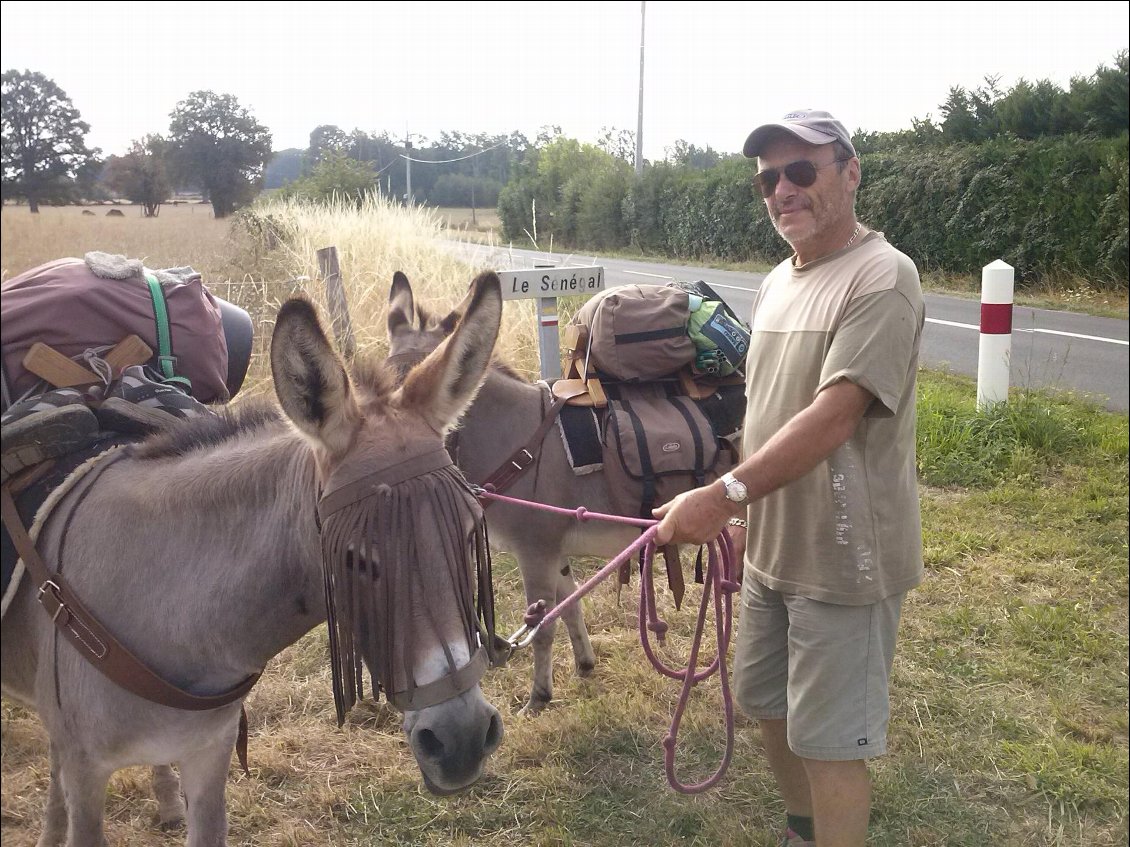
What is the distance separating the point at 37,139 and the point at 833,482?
6.16 ft

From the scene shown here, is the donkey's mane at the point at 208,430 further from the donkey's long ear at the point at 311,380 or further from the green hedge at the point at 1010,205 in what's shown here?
the green hedge at the point at 1010,205

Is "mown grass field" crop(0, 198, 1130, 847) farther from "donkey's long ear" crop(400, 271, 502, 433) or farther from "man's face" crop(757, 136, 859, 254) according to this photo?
"man's face" crop(757, 136, 859, 254)

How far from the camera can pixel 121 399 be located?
7.00 ft

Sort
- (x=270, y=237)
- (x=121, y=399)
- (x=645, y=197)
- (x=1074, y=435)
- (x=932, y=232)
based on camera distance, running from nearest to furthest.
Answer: (x=121, y=399)
(x=932, y=232)
(x=1074, y=435)
(x=270, y=237)
(x=645, y=197)

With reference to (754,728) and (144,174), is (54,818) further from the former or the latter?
(754,728)

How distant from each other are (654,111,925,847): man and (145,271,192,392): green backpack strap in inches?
57.2

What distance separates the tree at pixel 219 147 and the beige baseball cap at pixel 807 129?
1640 millimetres

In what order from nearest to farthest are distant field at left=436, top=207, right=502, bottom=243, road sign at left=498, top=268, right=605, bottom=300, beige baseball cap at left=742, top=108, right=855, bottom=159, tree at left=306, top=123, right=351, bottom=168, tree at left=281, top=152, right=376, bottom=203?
1. beige baseball cap at left=742, top=108, right=855, bottom=159
2. road sign at left=498, top=268, right=605, bottom=300
3. tree at left=306, top=123, right=351, bottom=168
4. tree at left=281, top=152, right=376, bottom=203
5. distant field at left=436, top=207, right=502, bottom=243

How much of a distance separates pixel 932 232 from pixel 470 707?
344 cm

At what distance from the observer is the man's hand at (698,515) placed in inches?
77.0

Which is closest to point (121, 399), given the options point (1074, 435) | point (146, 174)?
point (146, 174)

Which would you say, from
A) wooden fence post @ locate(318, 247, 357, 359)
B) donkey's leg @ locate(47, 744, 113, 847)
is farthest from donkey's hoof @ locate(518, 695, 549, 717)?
wooden fence post @ locate(318, 247, 357, 359)

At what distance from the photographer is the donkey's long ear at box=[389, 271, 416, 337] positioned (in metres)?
3.86

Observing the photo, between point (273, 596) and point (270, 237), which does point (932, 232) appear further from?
point (270, 237)
